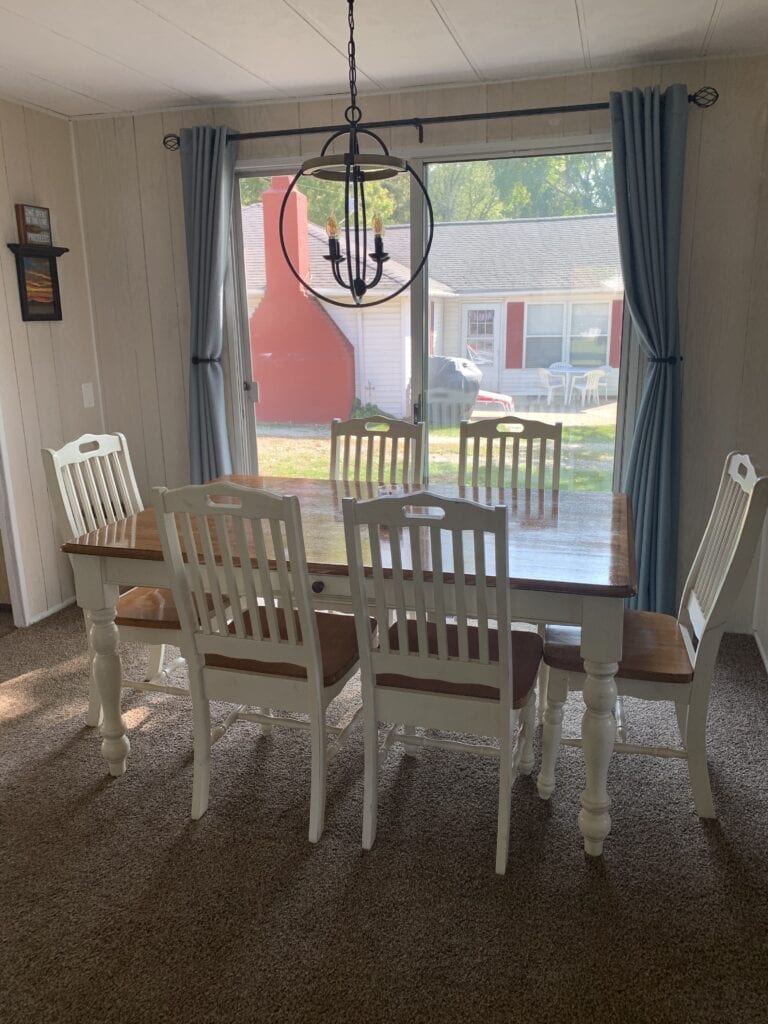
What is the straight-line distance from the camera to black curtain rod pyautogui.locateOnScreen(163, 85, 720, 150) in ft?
10.5

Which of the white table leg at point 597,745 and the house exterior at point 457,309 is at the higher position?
the house exterior at point 457,309

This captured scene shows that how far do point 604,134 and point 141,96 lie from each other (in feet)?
7.06

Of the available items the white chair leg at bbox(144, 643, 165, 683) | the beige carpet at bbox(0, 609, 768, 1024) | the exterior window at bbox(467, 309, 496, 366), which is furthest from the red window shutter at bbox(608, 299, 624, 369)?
the white chair leg at bbox(144, 643, 165, 683)

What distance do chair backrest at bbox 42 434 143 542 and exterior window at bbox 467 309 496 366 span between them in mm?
1742

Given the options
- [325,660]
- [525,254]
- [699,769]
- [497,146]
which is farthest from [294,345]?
[699,769]

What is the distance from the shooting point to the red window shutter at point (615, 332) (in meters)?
3.62

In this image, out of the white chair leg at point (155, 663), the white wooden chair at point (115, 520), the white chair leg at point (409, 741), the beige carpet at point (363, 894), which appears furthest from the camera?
the white chair leg at point (155, 663)

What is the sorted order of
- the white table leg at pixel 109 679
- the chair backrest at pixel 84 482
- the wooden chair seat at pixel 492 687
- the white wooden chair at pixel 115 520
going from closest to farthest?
1. the wooden chair seat at pixel 492 687
2. the white table leg at pixel 109 679
3. the white wooden chair at pixel 115 520
4. the chair backrest at pixel 84 482

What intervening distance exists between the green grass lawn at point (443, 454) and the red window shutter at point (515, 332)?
0.42 meters

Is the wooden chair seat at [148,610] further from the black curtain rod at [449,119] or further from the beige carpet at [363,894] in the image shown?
the black curtain rod at [449,119]

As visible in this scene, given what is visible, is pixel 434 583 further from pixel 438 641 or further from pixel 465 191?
pixel 465 191

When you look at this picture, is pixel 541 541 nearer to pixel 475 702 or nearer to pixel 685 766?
pixel 475 702

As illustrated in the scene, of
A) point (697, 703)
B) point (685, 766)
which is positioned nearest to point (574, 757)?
point (685, 766)

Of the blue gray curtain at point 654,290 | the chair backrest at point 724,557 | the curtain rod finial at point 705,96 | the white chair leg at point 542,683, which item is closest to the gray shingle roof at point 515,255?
the blue gray curtain at point 654,290
